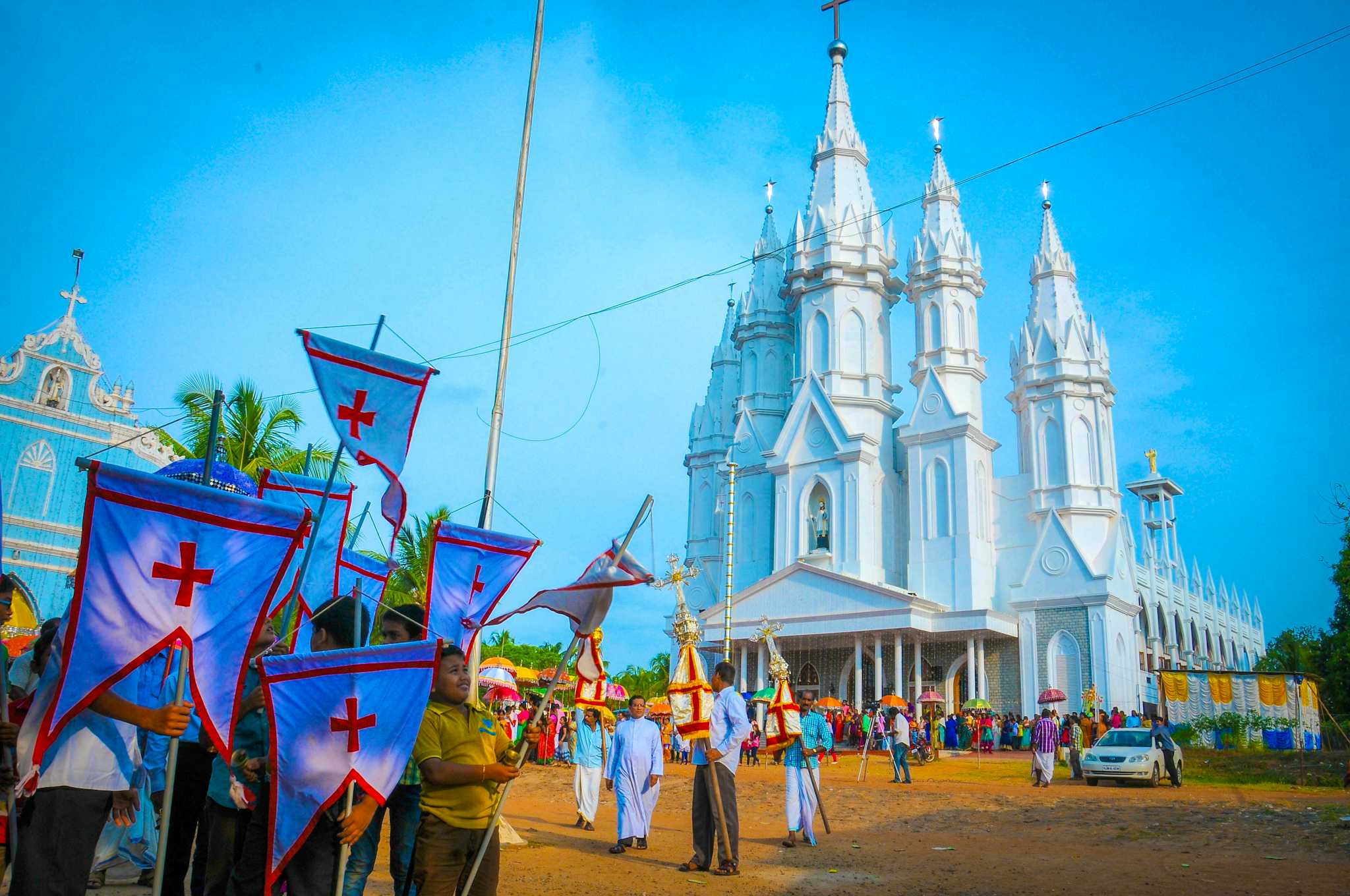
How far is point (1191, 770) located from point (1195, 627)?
121 ft

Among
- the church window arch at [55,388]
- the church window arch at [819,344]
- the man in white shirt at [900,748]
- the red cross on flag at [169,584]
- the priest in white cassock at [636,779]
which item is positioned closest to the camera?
the red cross on flag at [169,584]

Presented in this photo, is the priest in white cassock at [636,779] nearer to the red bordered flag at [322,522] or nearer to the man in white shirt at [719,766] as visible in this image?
the man in white shirt at [719,766]

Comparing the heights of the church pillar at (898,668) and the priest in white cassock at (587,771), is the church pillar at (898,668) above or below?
above

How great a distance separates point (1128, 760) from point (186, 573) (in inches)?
724

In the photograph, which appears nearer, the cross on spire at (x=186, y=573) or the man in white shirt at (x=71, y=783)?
the man in white shirt at (x=71, y=783)

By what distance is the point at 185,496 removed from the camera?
14.6ft

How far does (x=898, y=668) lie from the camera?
32.6 meters

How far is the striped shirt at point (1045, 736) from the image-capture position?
19.1 m

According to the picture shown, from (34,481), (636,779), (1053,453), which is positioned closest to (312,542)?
(636,779)

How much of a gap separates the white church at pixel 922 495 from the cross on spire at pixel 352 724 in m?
29.4

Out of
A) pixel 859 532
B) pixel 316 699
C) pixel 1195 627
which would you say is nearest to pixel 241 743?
pixel 316 699

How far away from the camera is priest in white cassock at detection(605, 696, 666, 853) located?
35.5 feet

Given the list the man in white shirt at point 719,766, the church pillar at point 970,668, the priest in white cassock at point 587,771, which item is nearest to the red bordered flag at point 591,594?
the man in white shirt at point 719,766

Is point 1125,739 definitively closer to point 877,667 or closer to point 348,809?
point 877,667
